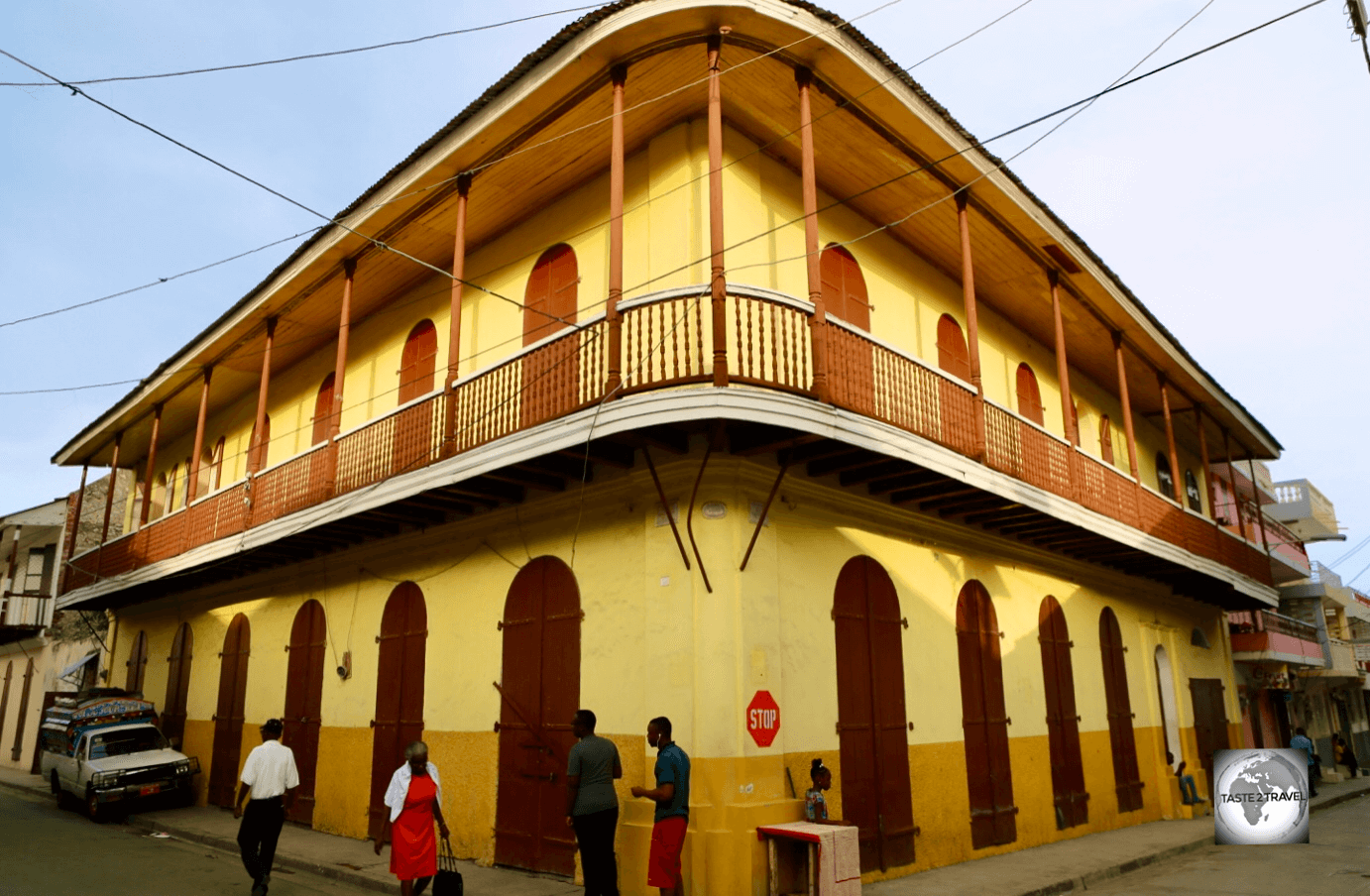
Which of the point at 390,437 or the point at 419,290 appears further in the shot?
the point at 419,290

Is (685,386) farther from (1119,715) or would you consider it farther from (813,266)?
(1119,715)

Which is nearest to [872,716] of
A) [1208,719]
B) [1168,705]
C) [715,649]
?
[715,649]

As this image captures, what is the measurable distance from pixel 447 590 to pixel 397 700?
1695mm

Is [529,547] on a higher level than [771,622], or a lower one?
higher

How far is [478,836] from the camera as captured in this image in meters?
10.7

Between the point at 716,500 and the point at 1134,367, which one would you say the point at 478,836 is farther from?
the point at 1134,367

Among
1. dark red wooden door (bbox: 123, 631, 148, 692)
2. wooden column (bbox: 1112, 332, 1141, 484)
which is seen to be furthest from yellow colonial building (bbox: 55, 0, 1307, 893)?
dark red wooden door (bbox: 123, 631, 148, 692)

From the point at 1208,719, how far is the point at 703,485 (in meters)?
15.0

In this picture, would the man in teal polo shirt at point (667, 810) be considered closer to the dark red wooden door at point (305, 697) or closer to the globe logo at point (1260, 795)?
the globe logo at point (1260, 795)

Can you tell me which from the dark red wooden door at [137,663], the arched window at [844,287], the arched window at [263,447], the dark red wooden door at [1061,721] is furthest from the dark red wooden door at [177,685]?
the dark red wooden door at [1061,721]

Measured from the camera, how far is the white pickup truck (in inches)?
603

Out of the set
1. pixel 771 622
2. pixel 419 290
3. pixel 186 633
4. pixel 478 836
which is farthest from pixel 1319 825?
pixel 186 633

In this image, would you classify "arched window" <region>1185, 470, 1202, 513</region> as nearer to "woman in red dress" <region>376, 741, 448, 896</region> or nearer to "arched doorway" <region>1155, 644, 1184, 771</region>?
"arched doorway" <region>1155, 644, 1184, 771</region>

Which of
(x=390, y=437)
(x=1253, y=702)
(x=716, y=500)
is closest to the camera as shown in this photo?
(x=716, y=500)
